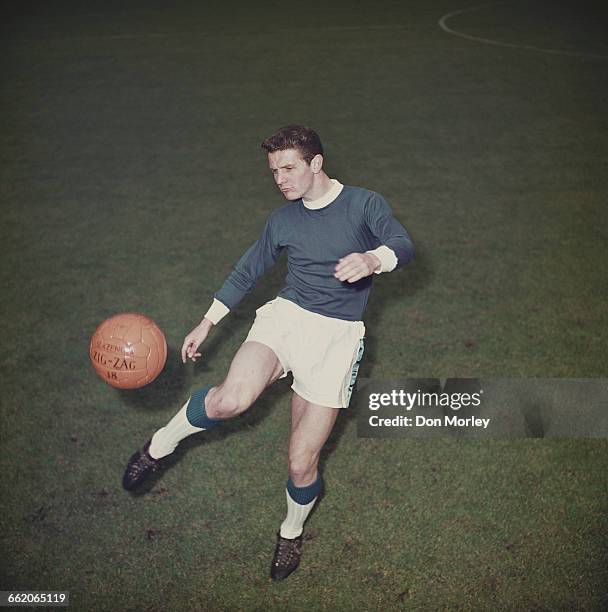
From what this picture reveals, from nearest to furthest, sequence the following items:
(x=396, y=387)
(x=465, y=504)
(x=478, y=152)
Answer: (x=465, y=504)
(x=396, y=387)
(x=478, y=152)

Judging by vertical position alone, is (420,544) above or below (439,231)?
above

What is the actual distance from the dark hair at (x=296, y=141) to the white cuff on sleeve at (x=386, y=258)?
0.73m

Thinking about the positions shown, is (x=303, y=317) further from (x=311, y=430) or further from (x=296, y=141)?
(x=296, y=141)

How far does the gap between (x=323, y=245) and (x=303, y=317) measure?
0.45m

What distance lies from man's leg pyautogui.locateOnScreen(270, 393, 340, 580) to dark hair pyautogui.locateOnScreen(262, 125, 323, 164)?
1437mm

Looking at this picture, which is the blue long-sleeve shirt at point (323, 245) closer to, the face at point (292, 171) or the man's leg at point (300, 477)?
the face at point (292, 171)

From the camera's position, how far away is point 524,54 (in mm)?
17750

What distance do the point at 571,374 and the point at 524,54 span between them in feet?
46.6

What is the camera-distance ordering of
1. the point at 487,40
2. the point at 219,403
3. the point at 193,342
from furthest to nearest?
1. the point at 487,40
2. the point at 193,342
3. the point at 219,403

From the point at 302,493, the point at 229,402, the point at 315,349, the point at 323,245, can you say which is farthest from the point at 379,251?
the point at 302,493

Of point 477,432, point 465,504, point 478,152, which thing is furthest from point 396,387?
point 478,152

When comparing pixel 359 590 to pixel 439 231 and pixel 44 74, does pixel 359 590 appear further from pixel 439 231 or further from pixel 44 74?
pixel 44 74

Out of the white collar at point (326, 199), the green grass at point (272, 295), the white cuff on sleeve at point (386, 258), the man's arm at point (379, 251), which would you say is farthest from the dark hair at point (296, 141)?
the green grass at point (272, 295)

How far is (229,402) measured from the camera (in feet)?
13.2
